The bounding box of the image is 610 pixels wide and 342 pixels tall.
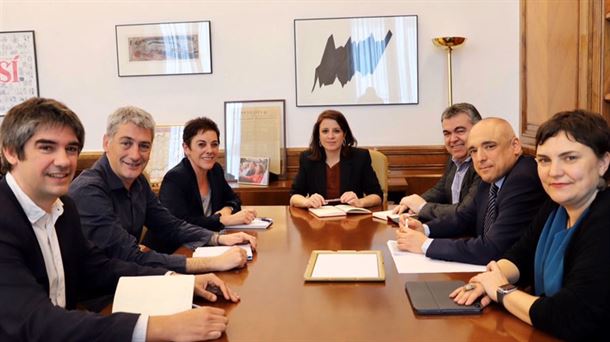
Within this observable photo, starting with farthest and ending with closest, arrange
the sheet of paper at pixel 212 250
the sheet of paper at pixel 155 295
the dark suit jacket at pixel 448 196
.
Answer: the dark suit jacket at pixel 448 196 < the sheet of paper at pixel 212 250 < the sheet of paper at pixel 155 295

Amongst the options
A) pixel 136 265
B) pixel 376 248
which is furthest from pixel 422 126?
pixel 136 265

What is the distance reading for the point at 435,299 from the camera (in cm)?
148

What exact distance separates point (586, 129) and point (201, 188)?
2095 millimetres

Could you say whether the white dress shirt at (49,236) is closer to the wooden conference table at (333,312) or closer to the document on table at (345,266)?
the wooden conference table at (333,312)

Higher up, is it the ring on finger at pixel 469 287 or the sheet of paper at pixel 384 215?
the ring on finger at pixel 469 287

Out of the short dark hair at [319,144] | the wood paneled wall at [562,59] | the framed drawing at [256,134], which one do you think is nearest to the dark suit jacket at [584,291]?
the wood paneled wall at [562,59]

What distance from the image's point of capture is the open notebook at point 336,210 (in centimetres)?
284

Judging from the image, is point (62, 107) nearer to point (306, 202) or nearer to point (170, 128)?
point (306, 202)

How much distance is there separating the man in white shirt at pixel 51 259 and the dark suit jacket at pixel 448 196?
1.39m

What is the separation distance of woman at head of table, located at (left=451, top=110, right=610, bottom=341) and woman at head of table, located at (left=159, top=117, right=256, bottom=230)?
4.46ft

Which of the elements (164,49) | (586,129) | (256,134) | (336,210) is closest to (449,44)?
(256,134)

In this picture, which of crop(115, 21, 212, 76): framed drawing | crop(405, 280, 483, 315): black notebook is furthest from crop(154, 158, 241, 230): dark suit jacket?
crop(115, 21, 212, 76): framed drawing

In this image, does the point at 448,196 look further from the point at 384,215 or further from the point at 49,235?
the point at 49,235

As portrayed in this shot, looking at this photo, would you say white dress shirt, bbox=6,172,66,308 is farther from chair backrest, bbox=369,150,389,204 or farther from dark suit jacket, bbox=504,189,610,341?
chair backrest, bbox=369,150,389,204
